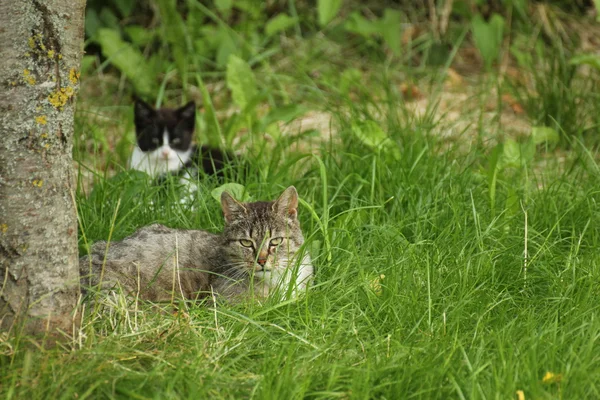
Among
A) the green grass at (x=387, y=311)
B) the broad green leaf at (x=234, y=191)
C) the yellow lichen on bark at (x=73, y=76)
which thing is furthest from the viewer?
the broad green leaf at (x=234, y=191)

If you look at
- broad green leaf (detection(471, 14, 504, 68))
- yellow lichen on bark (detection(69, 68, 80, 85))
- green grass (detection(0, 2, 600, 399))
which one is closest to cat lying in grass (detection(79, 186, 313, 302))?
green grass (detection(0, 2, 600, 399))

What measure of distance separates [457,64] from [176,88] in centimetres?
247

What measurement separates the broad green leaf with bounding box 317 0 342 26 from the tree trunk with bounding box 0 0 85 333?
3725 mm

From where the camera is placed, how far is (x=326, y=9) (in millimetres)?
6562

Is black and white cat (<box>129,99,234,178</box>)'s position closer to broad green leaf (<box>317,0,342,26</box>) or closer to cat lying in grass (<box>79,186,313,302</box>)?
broad green leaf (<box>317,0,342,26</box>)

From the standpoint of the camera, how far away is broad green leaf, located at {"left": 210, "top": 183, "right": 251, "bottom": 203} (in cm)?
425

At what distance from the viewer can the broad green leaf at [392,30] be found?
6.89 m

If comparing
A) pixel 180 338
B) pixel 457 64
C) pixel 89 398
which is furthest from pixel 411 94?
pixel 89 398

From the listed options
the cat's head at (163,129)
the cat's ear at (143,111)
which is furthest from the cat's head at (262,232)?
the cat's ear at (143,111)

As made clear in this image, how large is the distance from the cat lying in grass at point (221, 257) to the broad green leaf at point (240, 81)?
1830mm

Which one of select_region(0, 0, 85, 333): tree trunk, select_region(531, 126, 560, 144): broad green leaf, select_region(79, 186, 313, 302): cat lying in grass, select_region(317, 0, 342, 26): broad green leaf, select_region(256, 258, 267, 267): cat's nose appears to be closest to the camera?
select_region(0, 0, 85, 333): tree trunk

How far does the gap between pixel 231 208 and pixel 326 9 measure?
3.06m

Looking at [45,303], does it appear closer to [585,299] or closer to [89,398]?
[89,398]

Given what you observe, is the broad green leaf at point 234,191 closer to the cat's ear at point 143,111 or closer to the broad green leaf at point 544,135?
the cat's ear at point 143,111
